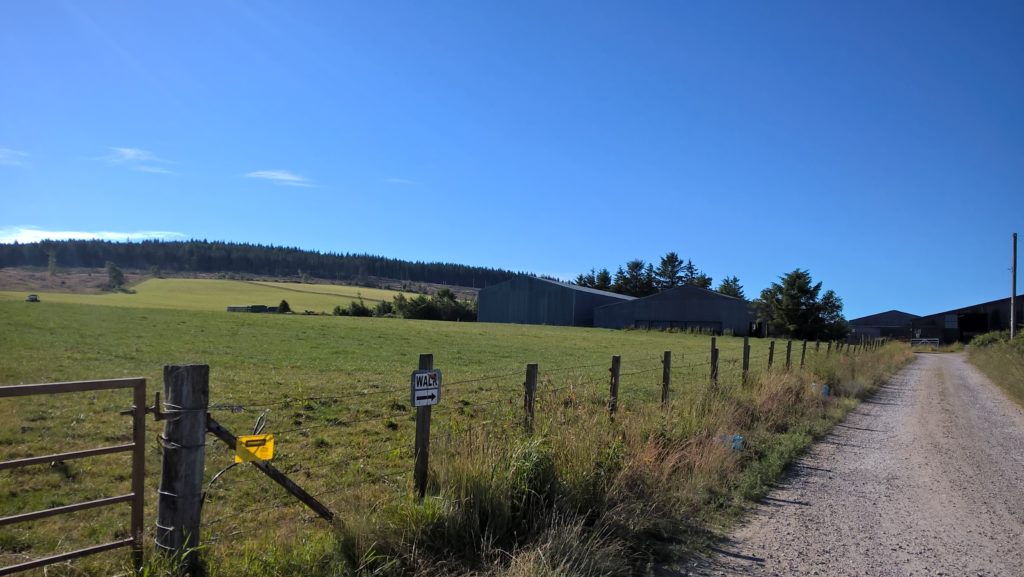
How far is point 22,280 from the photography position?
304 ft

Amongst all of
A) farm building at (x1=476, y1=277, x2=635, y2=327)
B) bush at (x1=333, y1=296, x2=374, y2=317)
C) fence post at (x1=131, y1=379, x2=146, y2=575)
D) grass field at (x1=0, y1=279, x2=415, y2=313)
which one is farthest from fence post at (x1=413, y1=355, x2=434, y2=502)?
grass field at (x1=0, y1=279, x2=415, y2=313)

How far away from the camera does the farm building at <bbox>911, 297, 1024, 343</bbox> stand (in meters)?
79.9

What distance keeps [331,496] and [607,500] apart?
2877mm

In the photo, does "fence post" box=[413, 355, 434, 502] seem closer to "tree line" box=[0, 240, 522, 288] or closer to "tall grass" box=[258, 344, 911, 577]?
"tall grass" box=[258, 344, 911, 577]

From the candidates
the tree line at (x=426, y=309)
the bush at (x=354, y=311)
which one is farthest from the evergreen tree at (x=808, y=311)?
the bush at (x=354, y=311)

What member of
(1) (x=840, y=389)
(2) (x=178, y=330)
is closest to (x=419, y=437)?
(1) (x=840, y=389)

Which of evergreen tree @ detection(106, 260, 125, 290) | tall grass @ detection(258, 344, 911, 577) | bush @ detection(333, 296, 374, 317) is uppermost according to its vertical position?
evergreen tree @ detection(106, 260, 125, 290)

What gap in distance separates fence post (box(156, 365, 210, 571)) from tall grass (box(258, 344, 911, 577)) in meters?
1.04

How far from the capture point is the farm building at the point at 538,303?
82.9 metres

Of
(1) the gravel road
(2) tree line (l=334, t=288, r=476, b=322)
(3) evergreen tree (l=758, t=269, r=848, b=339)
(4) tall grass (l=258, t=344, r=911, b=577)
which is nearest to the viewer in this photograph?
(4) tall grass (l=258, t=344, r=911, b=577)

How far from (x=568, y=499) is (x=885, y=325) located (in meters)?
104

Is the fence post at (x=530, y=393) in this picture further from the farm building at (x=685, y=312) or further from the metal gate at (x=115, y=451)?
the farm building at (x=685, y=312)

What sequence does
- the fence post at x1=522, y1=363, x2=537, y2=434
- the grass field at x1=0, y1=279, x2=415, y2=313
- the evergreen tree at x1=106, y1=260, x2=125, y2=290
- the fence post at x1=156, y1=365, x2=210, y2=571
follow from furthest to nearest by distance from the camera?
the evergreen tree at x1=106, y1=260, x2=125, y2=290 → the grass field at x1=0, y1=279, x2=415, y2=313 → the fence post at x1=522, y1=363, x2=537, y2=434 → the fence post at x1=156, y1=365, x2=210, y2=571

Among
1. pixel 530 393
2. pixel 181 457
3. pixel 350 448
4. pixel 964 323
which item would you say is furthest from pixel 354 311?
pixel 181 457
